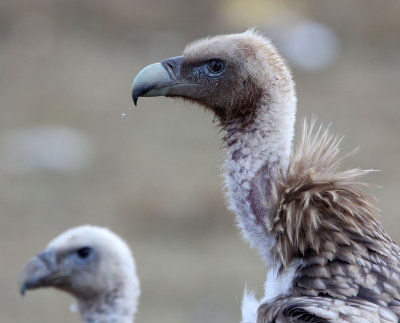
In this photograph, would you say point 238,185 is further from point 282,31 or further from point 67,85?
point 282,31

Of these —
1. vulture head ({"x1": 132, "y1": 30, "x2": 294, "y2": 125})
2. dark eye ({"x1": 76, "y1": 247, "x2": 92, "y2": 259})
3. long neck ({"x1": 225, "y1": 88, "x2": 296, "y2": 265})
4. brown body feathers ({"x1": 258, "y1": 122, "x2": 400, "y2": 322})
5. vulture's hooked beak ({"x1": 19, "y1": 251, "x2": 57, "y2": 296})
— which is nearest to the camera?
brown body feathers ({"x1": 258, "y1": 122, "x2": 400, "y2": 322})

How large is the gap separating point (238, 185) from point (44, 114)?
9.13 metres

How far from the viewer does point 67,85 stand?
13359mm

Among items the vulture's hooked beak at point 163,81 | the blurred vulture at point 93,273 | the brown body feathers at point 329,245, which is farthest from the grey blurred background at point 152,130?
the brown body feathers at point 329,245

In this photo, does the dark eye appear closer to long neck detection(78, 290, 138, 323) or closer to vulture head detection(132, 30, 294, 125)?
long neck detection(78, 290, 138, 323)

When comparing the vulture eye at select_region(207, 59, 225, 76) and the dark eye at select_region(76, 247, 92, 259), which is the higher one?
the vulture eye at select_region(207, 59, 225, 76)

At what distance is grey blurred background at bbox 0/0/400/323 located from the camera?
8961 mm

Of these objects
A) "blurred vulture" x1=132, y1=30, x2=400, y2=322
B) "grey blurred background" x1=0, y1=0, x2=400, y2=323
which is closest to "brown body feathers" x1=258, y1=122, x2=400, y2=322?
"blurred vulture" x1=132, y1=30, x2=400, y2=322

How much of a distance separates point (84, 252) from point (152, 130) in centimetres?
724

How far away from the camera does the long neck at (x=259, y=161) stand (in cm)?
330

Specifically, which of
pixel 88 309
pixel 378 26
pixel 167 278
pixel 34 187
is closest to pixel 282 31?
pixel 378 26

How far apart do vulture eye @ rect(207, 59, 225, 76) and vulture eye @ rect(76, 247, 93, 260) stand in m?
1.57

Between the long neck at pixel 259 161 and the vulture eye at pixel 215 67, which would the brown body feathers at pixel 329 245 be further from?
the vulture eye at pixel 215 67

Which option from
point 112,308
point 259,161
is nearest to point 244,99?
point 259,161
